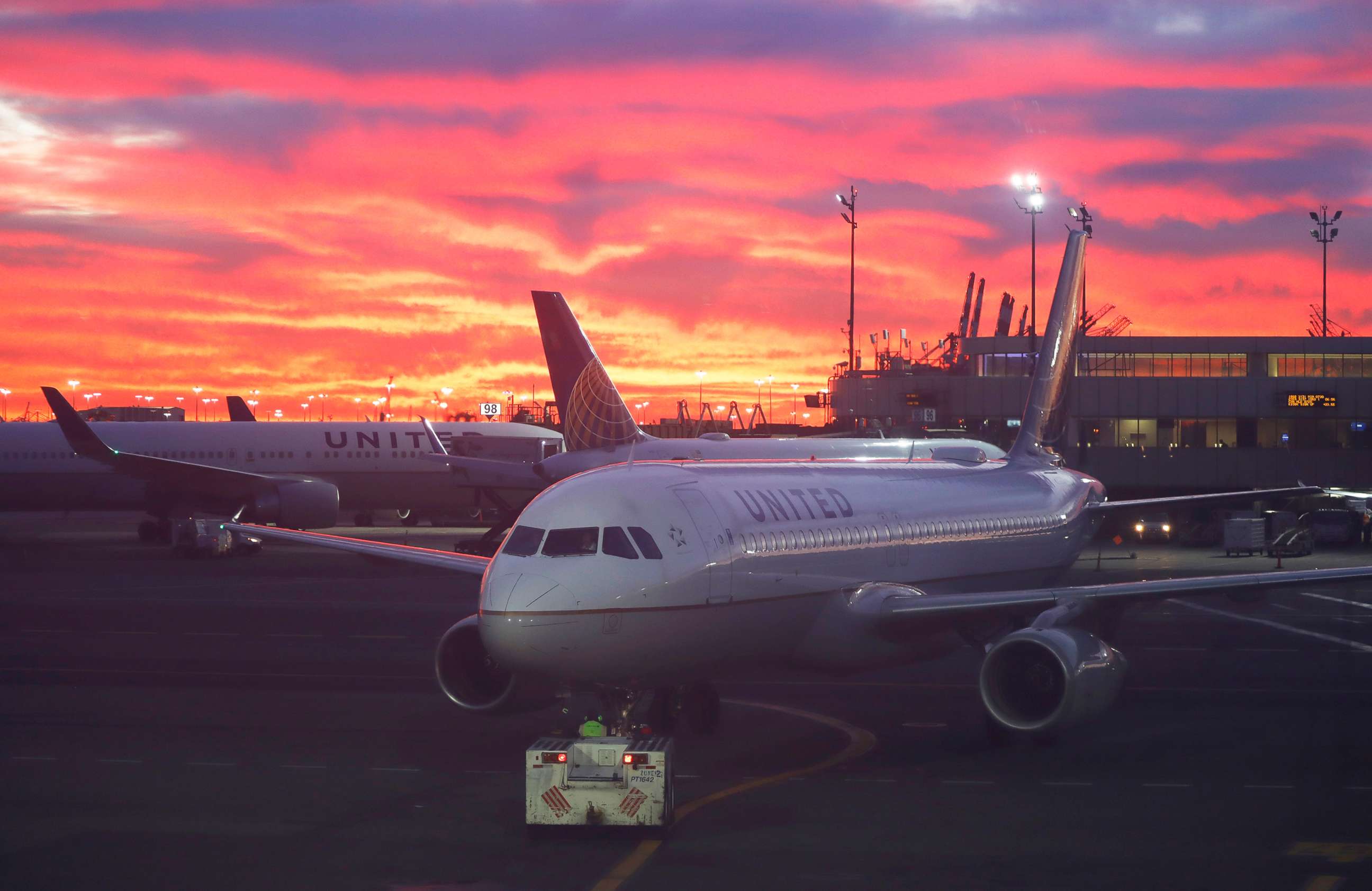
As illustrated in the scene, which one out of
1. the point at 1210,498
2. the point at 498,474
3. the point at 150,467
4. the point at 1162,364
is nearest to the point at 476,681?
the point at 1210,498

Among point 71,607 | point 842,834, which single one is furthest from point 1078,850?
point 71,607

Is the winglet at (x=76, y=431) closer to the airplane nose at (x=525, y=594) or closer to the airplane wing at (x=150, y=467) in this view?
the airplane wing at (x=150, y=467)

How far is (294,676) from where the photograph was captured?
2575 centimetres

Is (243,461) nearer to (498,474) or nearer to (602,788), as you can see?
(498,474)

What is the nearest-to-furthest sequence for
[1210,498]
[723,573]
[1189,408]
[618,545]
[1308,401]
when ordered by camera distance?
1. [618,545]
2. [723,573]
3. [1210,498]
4. [1308,401]
5. [1189,408]

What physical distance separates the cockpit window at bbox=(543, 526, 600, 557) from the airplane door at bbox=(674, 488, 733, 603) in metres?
1.41

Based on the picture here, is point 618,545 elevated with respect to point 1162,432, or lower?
lower

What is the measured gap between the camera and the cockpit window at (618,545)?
15969 millimetres

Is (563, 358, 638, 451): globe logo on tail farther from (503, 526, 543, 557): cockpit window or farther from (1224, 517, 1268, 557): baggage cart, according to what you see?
(503, 526, 543, 557): cockpit window

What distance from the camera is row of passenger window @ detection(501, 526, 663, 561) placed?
15977 millimetres

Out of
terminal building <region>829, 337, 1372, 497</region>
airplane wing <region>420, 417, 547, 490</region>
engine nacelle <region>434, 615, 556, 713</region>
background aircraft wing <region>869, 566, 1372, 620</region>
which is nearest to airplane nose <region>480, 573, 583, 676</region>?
engine nacelle <region>434, 615, 556, 713</region>

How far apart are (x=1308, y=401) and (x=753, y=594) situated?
267ft

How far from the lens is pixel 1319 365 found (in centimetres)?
9869

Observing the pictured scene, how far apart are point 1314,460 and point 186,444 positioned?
64939 millimetres
